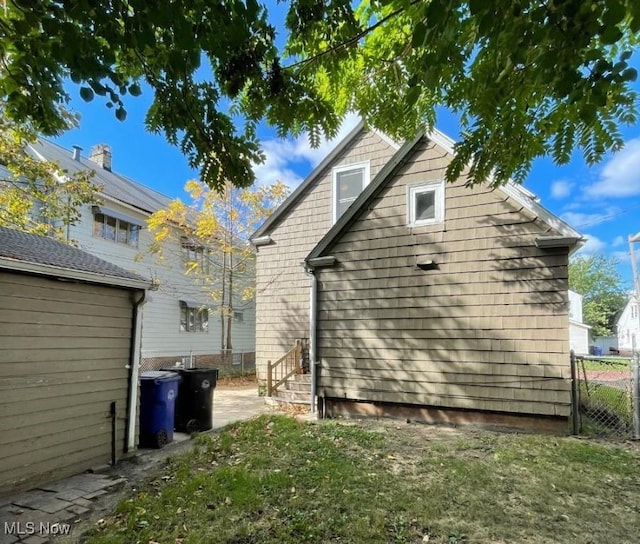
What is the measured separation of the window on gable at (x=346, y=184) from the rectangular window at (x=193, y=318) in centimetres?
862

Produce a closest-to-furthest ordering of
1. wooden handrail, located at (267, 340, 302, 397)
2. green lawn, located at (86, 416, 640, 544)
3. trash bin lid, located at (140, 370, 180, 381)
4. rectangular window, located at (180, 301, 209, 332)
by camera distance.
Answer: green lawn, located at (86, 416, 640, 544)
trash bin lid, located at (140, 370, 180, 381)
wooden handrail, located at (267, 340, 302, 397)
rectangular window, located at (180, 301, 209, 332)

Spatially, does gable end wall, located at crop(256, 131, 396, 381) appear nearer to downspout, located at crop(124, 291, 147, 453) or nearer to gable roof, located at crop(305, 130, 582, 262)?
gable roof, located at crop(305, 130, 582, 262)

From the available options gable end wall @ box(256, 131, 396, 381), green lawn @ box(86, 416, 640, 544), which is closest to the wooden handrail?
gable end wall @ box(256, 131, 396, 381)

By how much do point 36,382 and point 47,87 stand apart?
3.32 m

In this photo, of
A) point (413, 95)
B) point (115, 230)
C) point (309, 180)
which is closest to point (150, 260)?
point (115, 230)

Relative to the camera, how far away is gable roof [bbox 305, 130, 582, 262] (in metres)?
6.33

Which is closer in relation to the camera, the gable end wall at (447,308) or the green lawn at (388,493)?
the green lawn at (388,493)

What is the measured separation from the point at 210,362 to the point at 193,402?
35.9 feet

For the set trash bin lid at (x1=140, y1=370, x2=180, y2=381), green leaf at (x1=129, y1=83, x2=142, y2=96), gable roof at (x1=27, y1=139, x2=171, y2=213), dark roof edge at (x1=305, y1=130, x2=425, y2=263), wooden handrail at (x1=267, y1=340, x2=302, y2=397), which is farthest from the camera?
gable roof at (x1=27, y1=139, x2=171, y2=213)

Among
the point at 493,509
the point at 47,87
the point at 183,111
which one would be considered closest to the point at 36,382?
the point at 47,87

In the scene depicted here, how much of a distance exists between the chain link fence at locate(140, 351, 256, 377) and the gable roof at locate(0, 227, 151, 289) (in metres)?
9.38

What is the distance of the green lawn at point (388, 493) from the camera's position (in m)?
3.29

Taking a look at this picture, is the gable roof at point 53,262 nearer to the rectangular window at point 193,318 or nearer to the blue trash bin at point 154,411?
the blue trash bin at point 154,411

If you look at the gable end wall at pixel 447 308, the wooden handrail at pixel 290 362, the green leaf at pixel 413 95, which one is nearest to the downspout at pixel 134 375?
the gable end wall at pixel 447 308
